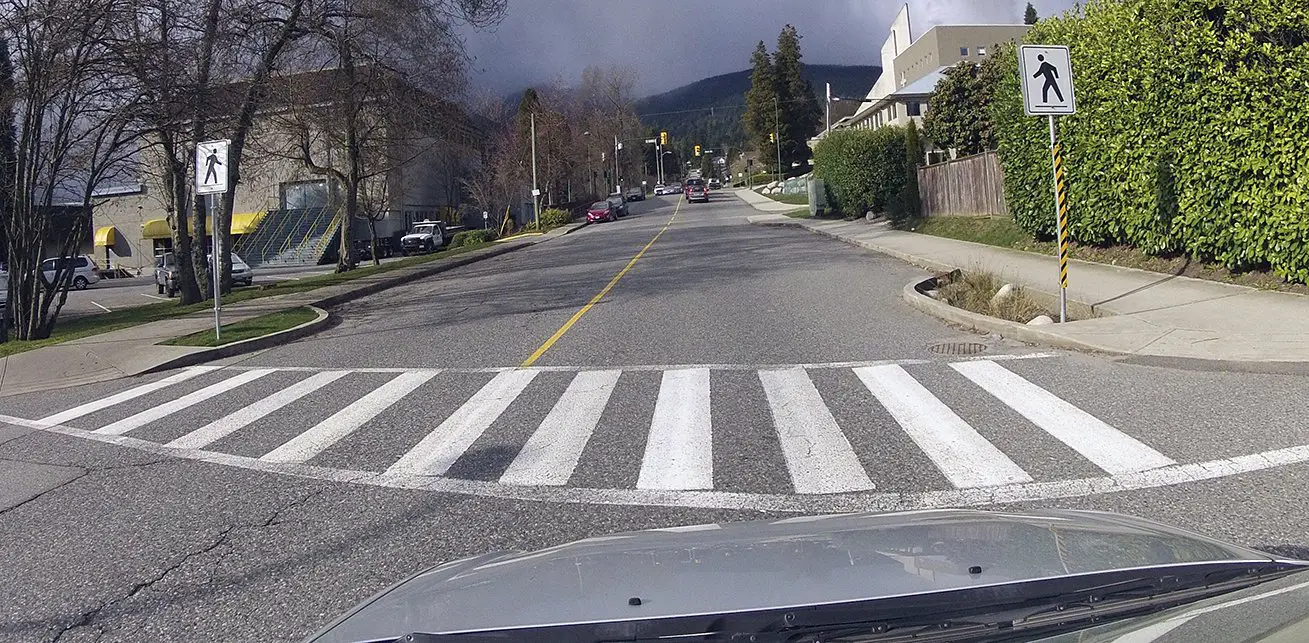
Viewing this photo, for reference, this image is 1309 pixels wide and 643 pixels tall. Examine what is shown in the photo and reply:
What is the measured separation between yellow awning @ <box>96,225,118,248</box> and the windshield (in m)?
40.9

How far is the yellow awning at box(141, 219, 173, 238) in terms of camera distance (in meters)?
61.2

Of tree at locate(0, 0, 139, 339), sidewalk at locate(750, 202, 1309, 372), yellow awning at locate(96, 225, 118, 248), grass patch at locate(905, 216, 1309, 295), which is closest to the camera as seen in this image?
sidewalk at locate(750, 202, 1309, 372)

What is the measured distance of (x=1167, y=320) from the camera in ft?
39.7

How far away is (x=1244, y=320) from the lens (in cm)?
1152

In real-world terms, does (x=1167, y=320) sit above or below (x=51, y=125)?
below

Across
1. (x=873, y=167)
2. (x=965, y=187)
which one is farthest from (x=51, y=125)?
(x=873, y=167)

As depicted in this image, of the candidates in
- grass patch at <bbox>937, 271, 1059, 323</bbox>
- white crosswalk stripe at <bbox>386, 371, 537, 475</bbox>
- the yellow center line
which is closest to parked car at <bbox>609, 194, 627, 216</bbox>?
the yellow center line

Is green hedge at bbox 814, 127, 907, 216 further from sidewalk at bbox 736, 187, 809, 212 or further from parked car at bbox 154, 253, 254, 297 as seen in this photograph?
parked car at bbox 154, 253, 254, 297

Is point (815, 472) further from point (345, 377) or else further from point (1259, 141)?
point (1259, 141)

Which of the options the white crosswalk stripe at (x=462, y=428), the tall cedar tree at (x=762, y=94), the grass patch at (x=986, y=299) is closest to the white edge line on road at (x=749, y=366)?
the white crosswalk stripe at (x=462, y=428)

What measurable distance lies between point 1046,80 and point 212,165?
12588 millimetres

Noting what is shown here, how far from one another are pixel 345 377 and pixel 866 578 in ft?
33.1

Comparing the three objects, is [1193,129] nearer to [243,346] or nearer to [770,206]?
[243,346]

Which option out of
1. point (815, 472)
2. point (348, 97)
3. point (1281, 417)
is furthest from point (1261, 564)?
point (348, 97)
